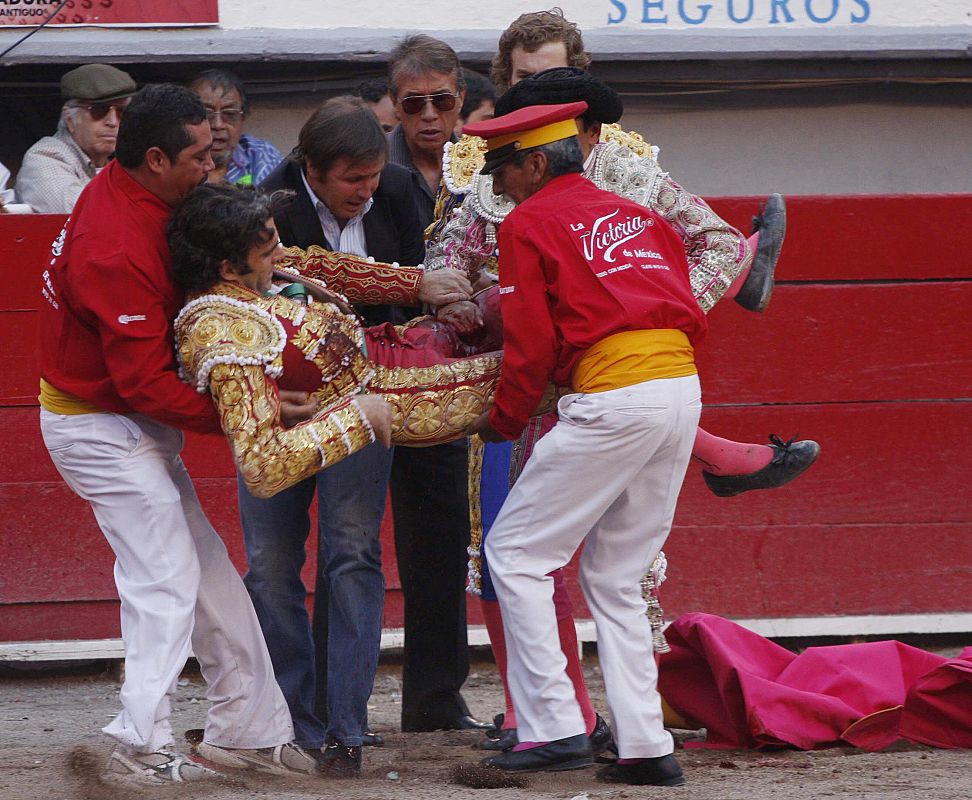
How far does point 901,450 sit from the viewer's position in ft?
19.0

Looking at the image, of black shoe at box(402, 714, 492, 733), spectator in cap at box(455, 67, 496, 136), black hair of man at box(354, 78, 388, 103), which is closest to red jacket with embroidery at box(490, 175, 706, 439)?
black shoe at box(402, 714, 492, 733)

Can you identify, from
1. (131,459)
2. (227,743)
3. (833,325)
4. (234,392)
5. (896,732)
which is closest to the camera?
(234,392)

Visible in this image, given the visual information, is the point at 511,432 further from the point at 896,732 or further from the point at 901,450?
the point at 901,450

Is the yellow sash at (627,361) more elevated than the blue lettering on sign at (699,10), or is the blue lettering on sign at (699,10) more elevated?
the blue lettering on sign at (699,10)

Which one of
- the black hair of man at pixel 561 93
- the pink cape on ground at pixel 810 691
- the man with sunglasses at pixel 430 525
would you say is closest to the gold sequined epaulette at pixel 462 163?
the man with sunglasses at pixel 430 525

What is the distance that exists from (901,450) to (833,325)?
1.79 feet

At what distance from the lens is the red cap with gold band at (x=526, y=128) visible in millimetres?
3664

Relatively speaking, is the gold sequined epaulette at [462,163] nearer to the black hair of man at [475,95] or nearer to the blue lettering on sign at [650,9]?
the black hair of man at [475,95]

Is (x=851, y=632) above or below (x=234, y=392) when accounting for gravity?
below

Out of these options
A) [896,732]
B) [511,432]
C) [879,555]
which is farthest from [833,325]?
[511,432]

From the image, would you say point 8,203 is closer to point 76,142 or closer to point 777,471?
point 76,142

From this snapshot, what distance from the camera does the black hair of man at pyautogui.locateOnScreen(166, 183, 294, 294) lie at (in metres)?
3.51

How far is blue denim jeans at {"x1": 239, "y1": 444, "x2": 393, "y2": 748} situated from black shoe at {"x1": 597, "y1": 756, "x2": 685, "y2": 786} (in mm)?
722

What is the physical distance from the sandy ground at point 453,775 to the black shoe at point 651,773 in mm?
35
